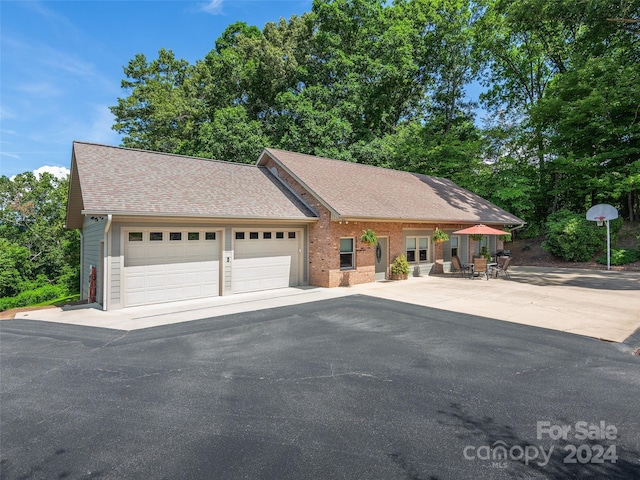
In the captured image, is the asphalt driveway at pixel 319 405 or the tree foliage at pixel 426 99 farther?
the tree foliage at pixel 426 99

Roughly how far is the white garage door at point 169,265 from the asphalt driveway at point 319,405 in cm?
289

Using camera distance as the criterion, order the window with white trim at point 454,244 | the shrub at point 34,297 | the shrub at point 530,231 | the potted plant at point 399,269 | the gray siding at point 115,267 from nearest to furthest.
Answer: the gray siding at point 115,267
the potted plant at point 399,269
the window with white trim at point 454,244
the shrub at point 34,297
the shrub at point 530,231

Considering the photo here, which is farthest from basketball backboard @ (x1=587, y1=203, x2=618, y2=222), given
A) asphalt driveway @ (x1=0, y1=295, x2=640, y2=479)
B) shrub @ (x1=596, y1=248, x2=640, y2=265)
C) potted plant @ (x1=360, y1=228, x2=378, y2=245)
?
asphalt driveway @ (x1=0, y1=295, x2=640, y2=479)

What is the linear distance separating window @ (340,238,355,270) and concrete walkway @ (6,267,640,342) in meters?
0.99

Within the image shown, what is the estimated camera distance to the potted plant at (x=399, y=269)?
15.0m

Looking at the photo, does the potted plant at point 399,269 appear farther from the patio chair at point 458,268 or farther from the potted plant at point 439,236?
the patio chair at point 458,268

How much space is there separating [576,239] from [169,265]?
74.7 feet

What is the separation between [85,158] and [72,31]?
22.5 feet

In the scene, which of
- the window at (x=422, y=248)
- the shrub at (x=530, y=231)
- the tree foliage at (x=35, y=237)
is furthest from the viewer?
the shrub at (x=530, y=231)

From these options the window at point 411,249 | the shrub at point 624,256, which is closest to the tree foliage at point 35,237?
the window at point 411,249

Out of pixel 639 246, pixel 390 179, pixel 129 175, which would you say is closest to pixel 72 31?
pixel 129 175

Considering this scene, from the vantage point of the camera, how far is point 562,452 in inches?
125

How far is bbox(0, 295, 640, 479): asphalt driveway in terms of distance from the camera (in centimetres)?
304

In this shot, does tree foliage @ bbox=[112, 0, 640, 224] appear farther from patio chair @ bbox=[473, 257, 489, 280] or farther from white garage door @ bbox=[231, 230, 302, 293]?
white garage door @ bbox=[231, 230, 302, 293]
